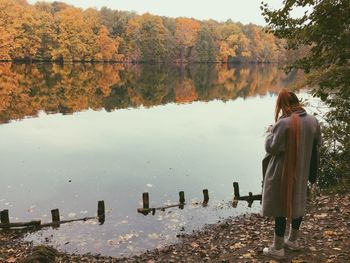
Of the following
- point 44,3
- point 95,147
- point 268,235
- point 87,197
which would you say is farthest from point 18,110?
point 44,3

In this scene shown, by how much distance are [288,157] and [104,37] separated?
116m

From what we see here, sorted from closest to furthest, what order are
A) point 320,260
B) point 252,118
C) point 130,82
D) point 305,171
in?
1. point 305,171
2. point 320,260
3. point 252,118
4. point 130,82

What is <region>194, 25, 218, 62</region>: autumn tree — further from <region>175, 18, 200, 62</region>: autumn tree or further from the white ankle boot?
the white ankle boot

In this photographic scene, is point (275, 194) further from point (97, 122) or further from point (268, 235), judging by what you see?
point (97, 122)

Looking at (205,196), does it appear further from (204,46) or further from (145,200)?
(204,46)

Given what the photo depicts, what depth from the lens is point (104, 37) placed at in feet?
382

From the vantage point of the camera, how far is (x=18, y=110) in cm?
4284

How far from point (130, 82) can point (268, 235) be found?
65.3 metres

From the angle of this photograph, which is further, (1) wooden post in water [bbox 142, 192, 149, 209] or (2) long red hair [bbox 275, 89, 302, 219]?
(1) wooden post in water [bbox 142, 192, 149, 209]

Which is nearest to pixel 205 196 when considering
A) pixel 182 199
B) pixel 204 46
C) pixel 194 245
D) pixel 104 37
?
pixel 182 199

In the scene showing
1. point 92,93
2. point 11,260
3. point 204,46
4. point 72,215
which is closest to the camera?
point 11,260

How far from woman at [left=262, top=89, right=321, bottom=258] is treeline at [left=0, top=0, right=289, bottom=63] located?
264 ft

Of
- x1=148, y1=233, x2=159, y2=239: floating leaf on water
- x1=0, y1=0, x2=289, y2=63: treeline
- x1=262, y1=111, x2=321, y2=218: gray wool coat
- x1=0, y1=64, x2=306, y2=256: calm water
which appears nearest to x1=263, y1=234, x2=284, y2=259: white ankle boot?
x1=262, y1=111, x2=321, y2=218: gray wool coat

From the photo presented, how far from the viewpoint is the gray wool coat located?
639cm
